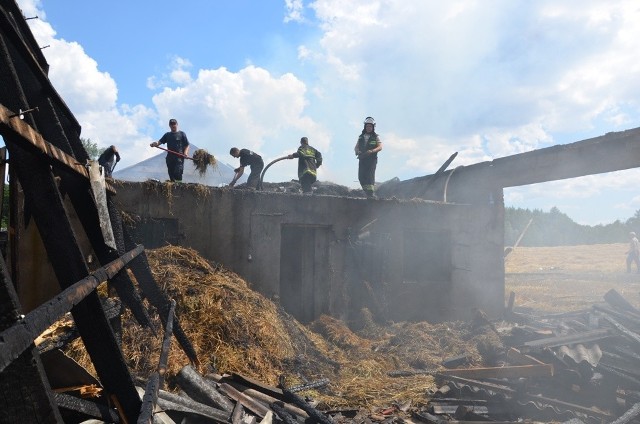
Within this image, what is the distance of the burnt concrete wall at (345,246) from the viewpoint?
30.2ft

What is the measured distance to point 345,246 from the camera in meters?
10.9

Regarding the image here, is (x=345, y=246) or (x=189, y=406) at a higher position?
(x=345, y=246)

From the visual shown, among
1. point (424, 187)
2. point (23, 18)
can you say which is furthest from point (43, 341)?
point (424, 187)

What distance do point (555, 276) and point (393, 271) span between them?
53.7 feet

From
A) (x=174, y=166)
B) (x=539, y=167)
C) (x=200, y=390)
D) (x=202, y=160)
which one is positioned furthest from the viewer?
(x=539, y=167)

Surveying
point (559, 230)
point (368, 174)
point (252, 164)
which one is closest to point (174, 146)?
point (252, 164)

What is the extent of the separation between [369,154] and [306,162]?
1.69 meters

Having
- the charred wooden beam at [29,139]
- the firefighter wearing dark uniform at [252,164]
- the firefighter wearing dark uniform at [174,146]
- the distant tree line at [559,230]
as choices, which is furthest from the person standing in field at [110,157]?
the distant tree line at [559,230]

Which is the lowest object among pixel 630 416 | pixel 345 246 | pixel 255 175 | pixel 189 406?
pixel 630 416

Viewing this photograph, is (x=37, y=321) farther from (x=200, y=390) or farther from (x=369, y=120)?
(x=369, y=120)

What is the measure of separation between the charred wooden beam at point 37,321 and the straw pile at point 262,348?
10.8 feet

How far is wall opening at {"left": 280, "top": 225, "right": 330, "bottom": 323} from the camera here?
34.1 feet

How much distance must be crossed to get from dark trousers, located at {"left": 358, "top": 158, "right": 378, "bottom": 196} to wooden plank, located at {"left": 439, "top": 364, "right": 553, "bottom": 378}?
5478 millimetres

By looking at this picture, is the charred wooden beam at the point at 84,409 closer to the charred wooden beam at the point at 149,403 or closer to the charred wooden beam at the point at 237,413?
the charred wooden beam at the point at 149,403
